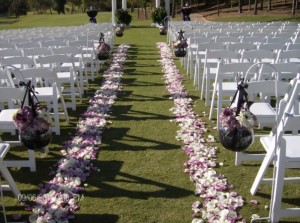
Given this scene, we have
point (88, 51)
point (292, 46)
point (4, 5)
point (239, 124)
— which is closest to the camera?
point (239, 124)

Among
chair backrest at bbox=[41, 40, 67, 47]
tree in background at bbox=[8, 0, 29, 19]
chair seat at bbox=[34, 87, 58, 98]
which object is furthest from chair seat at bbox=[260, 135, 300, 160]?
tree in background at bbox=[8, 0, 29, 19]

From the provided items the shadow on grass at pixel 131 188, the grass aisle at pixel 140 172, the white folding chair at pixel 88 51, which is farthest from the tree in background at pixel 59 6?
the shadow on grass at pixel 131 188

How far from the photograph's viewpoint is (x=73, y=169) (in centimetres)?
505

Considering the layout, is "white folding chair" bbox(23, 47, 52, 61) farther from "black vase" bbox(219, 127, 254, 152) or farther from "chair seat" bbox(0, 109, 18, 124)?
"black vase" bbox(219, 127, 254, 152)

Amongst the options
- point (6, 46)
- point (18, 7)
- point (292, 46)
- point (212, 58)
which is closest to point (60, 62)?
point (212, 58)

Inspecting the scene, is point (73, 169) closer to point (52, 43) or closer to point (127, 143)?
point (127, 143)

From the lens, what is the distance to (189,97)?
855 centimetres

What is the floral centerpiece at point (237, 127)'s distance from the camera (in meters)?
3.97

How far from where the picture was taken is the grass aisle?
13.4 ft

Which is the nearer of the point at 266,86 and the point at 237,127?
the point at 237,127

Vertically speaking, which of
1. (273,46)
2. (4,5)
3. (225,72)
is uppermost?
(4,5)

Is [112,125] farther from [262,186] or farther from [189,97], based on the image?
[262,186]

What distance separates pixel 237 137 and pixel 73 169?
86.9 inches

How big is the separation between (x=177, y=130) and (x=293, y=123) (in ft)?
10.5
